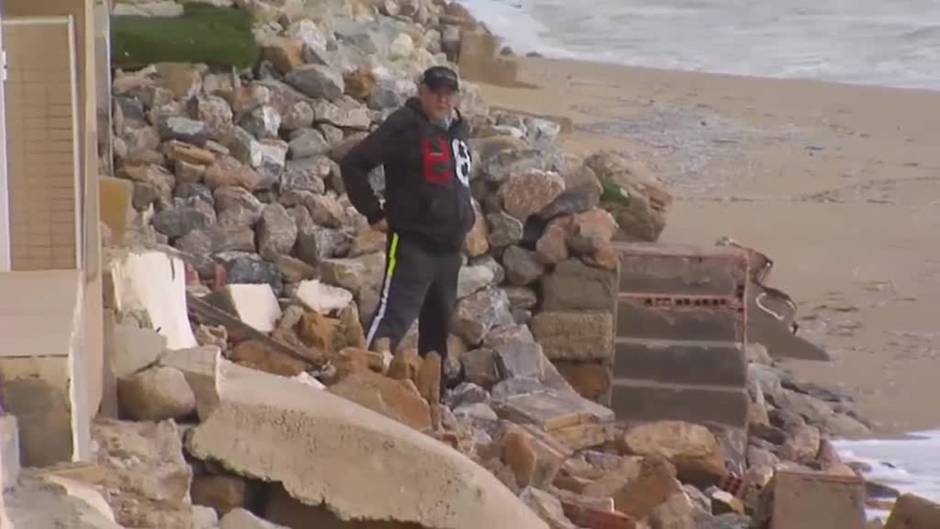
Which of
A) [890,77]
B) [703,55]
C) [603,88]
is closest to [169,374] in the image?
[603,88]

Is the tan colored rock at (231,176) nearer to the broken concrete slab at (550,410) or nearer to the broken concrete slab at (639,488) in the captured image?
the broken concrete slab at (550,410)

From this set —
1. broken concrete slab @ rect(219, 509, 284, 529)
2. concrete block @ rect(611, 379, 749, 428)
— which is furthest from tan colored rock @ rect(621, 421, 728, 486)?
broken concrete slab @ rect(219, 509, 284, 529)

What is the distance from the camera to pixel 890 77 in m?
23.9

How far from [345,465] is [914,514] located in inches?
83.8

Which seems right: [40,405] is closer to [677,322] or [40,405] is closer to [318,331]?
[318,331]

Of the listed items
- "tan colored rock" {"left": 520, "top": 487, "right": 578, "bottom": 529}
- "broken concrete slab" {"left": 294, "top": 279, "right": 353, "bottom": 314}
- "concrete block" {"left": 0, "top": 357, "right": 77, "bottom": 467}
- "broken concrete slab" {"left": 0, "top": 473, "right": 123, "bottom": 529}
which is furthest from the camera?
"broken concrete slab" {"left": 294, "top": 279, "right": 353, "bottom": 314}

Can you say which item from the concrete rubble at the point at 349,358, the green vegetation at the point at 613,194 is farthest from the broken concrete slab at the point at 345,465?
the green vegetation at the point at 613,194

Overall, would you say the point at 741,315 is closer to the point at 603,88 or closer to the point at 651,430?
the point at 651,430

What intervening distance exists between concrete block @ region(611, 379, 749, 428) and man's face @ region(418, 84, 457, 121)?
1788 millimetres

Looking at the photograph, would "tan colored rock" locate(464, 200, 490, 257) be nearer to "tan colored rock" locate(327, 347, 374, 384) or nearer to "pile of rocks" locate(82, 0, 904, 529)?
"pile of rocks" locate(82, 0, 904, 529)

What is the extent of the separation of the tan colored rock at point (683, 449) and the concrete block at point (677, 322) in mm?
1131

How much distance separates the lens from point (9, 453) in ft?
10.1

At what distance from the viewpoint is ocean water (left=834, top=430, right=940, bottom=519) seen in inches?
272

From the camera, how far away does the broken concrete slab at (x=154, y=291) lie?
4686mm
